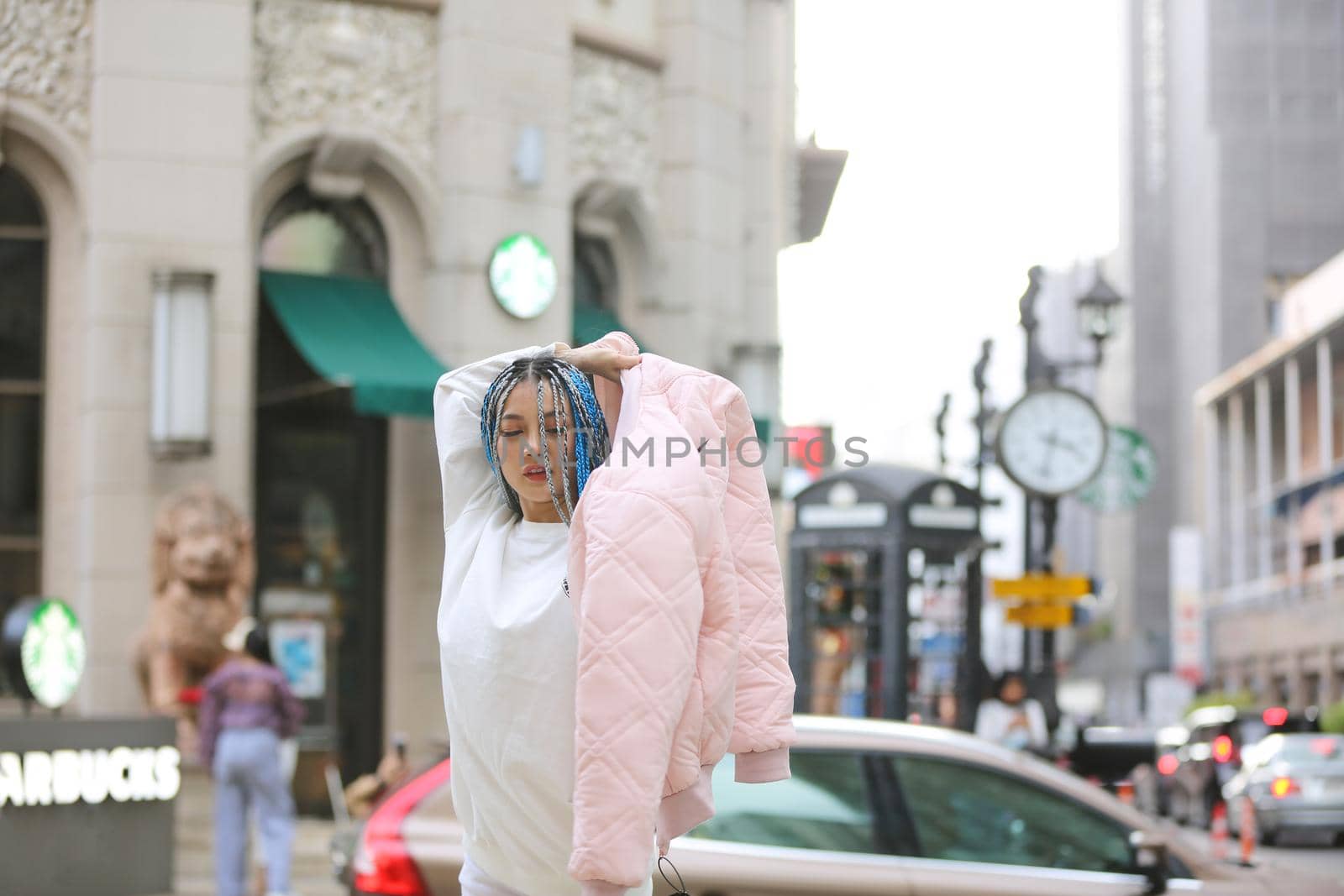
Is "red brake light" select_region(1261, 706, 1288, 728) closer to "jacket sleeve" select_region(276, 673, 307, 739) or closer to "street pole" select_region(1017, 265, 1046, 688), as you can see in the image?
"street pole" select_region(1017, 265, 1046, 688)

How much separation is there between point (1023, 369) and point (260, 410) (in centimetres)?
740

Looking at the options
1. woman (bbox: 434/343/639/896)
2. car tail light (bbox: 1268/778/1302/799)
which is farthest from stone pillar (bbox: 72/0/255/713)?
A: woman (bbox: 434/343/639/896)

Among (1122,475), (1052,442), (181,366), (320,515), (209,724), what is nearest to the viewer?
(209,724)

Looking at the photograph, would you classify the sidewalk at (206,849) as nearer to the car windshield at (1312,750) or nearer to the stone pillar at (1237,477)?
the car windshield at (1312,750)

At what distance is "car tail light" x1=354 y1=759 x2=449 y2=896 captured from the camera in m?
6.73

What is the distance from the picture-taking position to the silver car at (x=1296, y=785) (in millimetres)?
22578

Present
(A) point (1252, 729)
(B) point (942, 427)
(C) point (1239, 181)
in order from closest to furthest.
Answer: (B) point (942, 427) → (A) point (1252, 729) → (C) point (1239, 181)

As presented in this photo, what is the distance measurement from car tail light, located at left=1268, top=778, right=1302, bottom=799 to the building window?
46.2ft

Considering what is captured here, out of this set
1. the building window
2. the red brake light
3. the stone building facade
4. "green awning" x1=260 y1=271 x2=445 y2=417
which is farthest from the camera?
the red brake light

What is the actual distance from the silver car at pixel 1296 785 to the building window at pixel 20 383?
44.3 feet

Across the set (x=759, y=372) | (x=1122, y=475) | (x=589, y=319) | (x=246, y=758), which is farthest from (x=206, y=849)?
(x=1122, y=475)

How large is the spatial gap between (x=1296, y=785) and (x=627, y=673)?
21.5 m

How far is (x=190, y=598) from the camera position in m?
15.3

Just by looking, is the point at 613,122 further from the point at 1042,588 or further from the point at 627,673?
the point at 627,673
